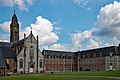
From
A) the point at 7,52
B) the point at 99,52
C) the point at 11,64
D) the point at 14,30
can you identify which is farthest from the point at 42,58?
the point at 99,52

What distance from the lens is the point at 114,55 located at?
11044 cm

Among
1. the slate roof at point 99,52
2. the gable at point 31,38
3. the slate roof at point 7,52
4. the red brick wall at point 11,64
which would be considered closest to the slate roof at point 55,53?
the slate roof at point 99,52

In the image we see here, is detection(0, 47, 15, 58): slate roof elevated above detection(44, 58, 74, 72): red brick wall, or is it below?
above

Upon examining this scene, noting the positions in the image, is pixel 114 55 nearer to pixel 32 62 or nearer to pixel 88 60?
pixel 88 60

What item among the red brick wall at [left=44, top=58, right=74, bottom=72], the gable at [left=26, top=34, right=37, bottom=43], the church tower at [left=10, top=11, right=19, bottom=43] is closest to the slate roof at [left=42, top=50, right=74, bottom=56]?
the red brick wall at [left=44, top=58, right=74, bottom=72]

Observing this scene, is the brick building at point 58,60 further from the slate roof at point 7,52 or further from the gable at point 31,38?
the slate roof at point 7,52

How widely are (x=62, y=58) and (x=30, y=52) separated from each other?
36624 mm

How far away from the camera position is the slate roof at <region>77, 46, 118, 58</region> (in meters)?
111

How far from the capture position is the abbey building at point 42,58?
3469 inches

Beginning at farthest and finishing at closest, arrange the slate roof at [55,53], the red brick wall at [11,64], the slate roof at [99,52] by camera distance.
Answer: the slate roof at [55,53], the slate roof at [99,52], the red brick wall at [11,64]

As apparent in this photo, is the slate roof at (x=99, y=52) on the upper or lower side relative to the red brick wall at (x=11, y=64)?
upper

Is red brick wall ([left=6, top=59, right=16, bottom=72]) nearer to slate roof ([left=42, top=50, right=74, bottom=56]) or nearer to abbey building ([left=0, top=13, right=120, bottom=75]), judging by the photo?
abbey building ([left=0, top=13, right=120, bottom=75])

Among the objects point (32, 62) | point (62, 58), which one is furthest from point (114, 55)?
point (32, 62)

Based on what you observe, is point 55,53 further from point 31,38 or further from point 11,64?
point 11,64
